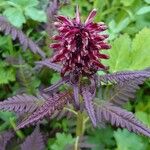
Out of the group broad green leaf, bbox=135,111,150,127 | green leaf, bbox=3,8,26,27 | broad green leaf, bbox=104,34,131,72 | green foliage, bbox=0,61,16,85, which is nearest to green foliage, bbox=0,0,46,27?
green leaf, bbox=3,8,26,27

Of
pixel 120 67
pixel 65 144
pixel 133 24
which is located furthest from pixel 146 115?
pixel 133 24

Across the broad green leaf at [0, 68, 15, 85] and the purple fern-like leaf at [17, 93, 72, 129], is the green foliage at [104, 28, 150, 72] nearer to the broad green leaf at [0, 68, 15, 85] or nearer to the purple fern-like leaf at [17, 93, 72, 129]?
the broad green leaf at [0, 68, 15, 85]

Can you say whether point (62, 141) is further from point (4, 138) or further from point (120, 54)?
point (120, 54)

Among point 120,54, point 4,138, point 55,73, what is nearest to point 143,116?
point 120,54

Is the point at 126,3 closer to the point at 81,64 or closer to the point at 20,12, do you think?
the point at 20,12

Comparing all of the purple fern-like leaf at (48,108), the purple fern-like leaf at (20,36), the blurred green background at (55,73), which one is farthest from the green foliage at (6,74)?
the purple fern-like leaf at (48,108)
